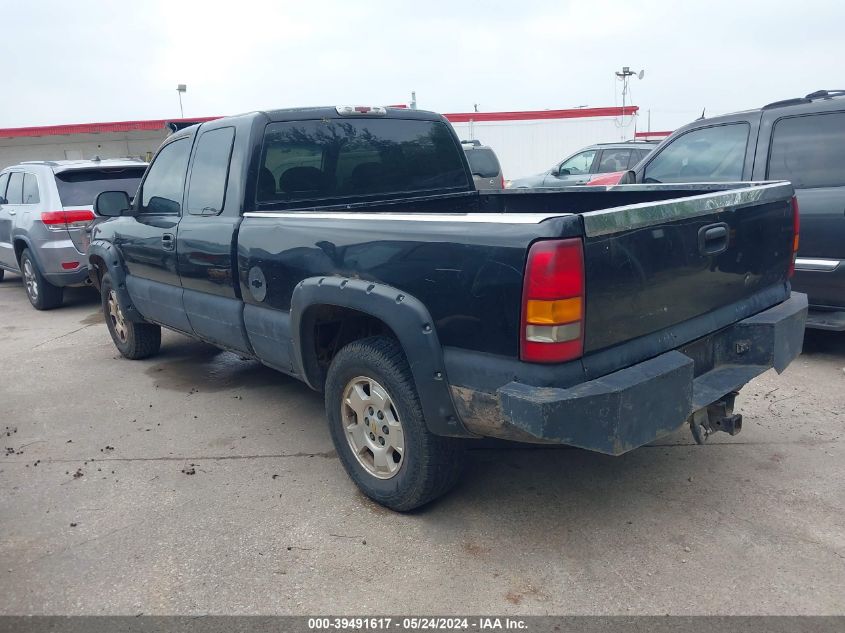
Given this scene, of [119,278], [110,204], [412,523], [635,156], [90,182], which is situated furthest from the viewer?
[635,156]

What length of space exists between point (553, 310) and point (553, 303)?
26 millimetres

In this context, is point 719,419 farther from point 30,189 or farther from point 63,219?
point 30,189

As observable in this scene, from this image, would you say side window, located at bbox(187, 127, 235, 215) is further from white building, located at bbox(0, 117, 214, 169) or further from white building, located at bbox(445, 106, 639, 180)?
white building, located at bbox(0, 117, 214, 169)

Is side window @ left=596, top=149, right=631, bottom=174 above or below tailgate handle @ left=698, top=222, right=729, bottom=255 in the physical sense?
above

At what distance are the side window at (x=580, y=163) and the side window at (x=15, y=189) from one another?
9204 millimetres

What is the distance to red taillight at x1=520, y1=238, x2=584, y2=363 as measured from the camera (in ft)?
8.18

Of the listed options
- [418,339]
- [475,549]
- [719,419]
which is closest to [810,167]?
[719,419]

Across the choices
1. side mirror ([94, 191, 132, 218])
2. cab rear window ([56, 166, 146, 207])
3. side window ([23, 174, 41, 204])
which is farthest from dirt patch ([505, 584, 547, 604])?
side window ([23, 174, 41, 204])

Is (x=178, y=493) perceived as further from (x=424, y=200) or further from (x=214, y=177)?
(x=424, y=200)

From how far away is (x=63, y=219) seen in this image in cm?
822

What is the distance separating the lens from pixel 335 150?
430 cm

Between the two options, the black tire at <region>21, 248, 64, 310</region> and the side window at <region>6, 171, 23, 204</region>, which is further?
the side window at <region>6, 171, 23, 204</region>

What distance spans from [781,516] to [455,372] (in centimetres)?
170

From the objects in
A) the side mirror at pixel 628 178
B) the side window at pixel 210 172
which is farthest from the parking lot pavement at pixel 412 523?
the side mirror at pixel 628 178
